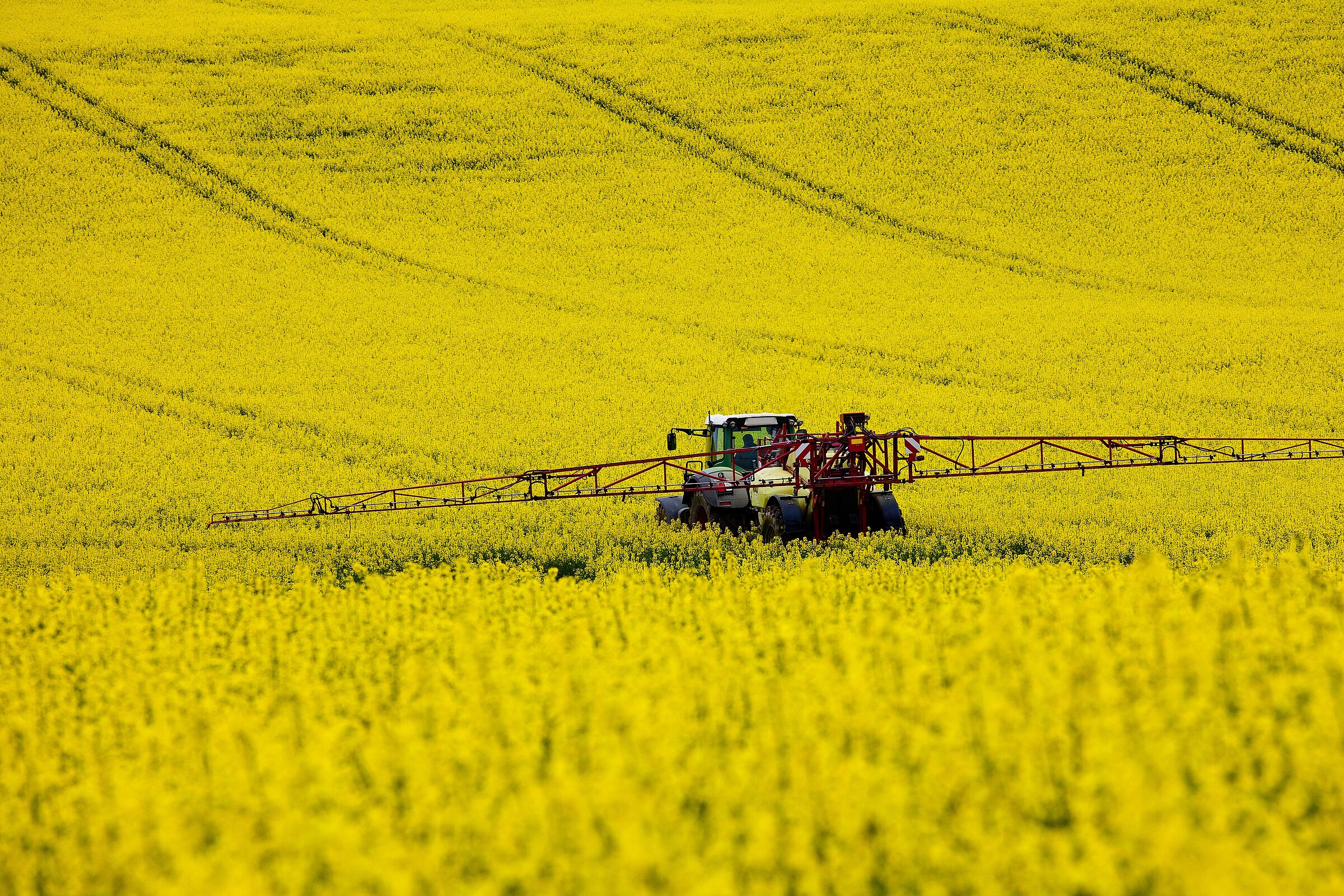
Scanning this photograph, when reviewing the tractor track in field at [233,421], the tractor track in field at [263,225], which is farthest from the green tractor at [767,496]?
the tractor track in field at [263,225]

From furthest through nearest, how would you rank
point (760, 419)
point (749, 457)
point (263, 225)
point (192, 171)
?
point (192, 171) → point (263, 225) → point (760, 419) → point (749, 457)

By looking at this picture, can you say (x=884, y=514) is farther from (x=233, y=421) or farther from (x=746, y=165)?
(x=746, y=165)

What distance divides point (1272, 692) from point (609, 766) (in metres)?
2.77

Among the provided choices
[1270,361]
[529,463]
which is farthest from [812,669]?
[1270,361]

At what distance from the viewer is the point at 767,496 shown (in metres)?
14.7

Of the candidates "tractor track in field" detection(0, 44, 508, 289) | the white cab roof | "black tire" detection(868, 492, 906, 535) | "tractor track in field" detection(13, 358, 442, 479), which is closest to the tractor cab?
the white cab roof

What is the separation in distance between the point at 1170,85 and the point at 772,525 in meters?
26.7

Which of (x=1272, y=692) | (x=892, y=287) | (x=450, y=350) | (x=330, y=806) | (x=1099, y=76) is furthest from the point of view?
(x=1099, y=76)

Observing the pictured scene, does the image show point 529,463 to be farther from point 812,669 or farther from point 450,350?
point 812,669

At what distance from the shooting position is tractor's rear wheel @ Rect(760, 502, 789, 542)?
13664mm

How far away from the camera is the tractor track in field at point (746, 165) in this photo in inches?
1125

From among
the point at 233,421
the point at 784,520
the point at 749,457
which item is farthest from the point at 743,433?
the point at 233,421

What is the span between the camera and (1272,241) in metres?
28.7

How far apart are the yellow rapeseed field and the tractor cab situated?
1643 millimetres
